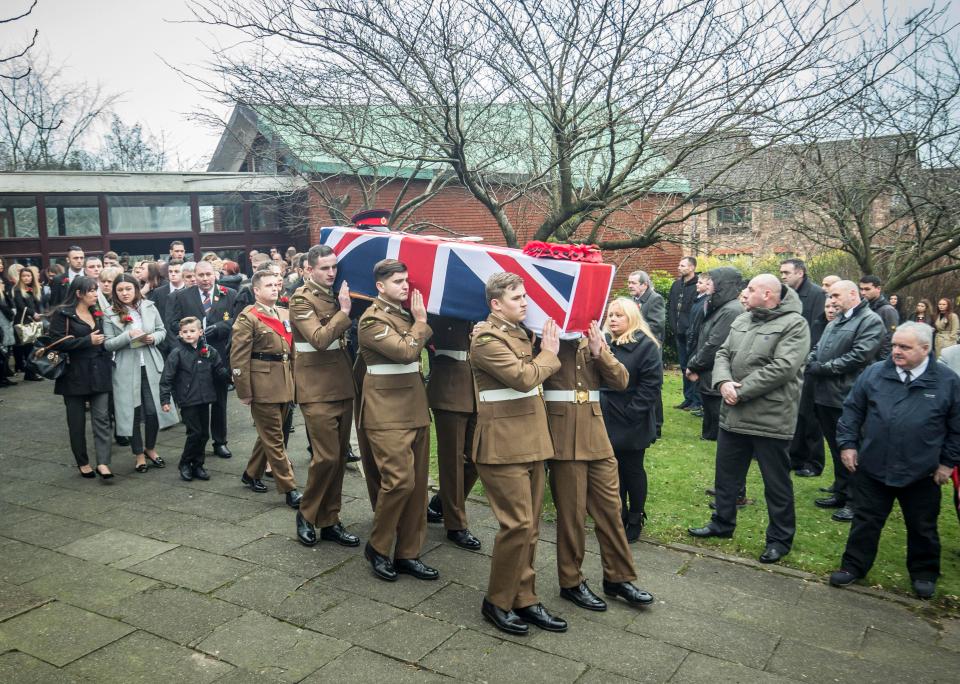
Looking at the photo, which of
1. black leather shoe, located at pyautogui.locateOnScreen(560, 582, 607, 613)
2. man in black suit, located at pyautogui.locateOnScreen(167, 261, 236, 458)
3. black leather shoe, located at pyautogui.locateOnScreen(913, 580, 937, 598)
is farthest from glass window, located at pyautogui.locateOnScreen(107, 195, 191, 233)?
black leather shoe, located at pyautogui.locateOnScreen(913, 580, 937, 598)

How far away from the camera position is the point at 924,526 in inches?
187

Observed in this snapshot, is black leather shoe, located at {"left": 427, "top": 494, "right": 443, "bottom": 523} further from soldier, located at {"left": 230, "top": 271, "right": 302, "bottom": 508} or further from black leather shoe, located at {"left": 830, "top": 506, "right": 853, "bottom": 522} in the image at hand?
black leather shoe, located at {"left": 830, "top": 506, "right": 853, "bottom": 522}

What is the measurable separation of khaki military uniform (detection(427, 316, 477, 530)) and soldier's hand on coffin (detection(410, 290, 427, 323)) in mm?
466

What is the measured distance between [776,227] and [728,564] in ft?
32.0

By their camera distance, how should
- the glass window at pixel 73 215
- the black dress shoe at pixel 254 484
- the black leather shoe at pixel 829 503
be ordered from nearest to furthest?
1. the black leather shoe at pixel 829 503
2. the black dress shoe at pixel 254 484
3. the glass window at pixel 73 215

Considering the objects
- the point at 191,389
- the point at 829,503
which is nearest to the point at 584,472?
the point at 829,503

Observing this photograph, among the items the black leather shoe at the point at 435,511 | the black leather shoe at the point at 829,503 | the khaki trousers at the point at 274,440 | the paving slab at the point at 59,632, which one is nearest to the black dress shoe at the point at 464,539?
the black leather shoe at the point at 435,511

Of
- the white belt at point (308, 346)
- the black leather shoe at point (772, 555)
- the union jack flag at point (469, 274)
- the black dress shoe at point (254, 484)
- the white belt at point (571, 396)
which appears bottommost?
the black leather shoe at point (772, 555)

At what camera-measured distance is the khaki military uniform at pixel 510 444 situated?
411 centimetres

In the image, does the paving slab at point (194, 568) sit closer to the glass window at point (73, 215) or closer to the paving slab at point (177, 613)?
the paving slab at point (177, 613)

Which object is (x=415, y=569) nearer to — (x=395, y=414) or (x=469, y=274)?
(x=395, y=414)

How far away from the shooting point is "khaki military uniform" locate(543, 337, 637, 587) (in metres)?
4.39

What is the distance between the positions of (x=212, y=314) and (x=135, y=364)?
0.89 metres

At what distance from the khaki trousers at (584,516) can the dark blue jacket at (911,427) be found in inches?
66.0
